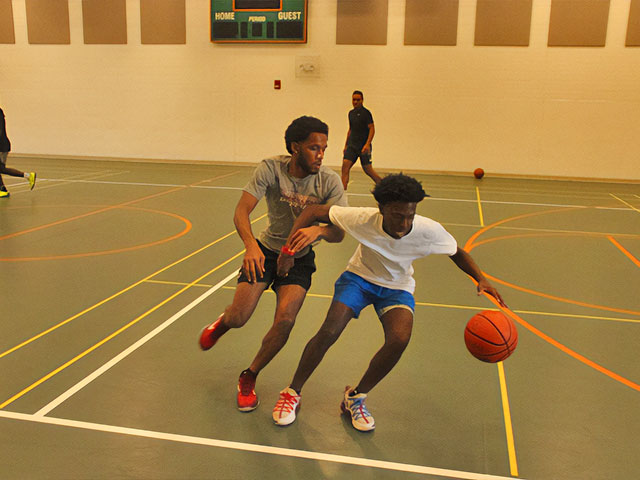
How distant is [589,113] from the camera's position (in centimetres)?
1339

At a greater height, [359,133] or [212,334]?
[359,133]

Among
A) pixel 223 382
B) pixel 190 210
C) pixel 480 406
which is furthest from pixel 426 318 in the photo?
pixel 190 210

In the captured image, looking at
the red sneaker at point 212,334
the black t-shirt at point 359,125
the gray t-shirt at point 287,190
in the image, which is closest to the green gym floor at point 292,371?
the red sneaker at point 212,334

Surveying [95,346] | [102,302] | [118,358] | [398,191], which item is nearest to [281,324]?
[398,191]

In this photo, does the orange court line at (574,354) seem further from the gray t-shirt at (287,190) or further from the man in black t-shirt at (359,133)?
the man in black t-shirt at (359,133)

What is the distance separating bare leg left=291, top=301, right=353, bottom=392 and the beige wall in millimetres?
11966

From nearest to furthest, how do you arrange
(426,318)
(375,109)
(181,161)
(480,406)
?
(480,406), (426,318), (375,109), (181,161)

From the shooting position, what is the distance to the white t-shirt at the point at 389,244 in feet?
9.83

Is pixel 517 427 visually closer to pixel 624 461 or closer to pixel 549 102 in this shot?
pixel 624 461

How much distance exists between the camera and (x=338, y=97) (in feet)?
47.6

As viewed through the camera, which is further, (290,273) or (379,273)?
(290,273)

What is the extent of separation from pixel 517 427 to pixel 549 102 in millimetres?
12120

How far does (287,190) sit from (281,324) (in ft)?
2.65

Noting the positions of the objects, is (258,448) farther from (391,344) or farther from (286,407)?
(391,344)
